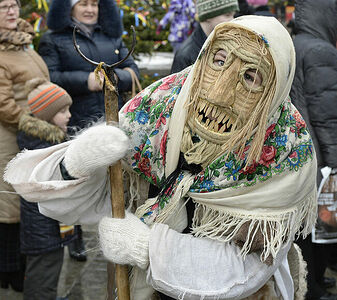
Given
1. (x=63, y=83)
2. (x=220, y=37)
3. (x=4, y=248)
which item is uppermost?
(x=220, y=37)

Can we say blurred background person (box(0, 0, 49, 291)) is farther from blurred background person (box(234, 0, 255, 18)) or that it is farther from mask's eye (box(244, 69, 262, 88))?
blurred background person (box(234, 0, 255, 18))

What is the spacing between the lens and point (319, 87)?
12.3 feet

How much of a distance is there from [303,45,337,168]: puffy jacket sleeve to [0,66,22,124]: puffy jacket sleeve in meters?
1.94

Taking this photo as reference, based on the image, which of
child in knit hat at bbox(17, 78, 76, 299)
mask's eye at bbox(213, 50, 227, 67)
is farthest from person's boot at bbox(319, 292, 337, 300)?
mask's eye at bbox(213, 50, 227, 67)

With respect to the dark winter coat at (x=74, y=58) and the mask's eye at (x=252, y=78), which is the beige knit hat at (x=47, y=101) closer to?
the dark winter coat at (x=74, y=58)

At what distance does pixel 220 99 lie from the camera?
6.73 feet

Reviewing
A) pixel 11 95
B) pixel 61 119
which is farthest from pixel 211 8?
pixel 11 95

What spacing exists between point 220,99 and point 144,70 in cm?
484

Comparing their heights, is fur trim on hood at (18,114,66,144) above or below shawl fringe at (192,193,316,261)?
below

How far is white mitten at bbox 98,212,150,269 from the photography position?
2.11 metres

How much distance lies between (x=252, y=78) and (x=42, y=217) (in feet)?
6.30

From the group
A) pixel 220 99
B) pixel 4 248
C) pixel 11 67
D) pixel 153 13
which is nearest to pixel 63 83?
pixel 11 67

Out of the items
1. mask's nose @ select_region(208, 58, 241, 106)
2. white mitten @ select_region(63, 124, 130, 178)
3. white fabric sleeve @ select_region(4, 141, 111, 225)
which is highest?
mask's nose @ select_region(208, 58, 241, 106)

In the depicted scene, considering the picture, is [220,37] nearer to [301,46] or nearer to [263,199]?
[263,199]
